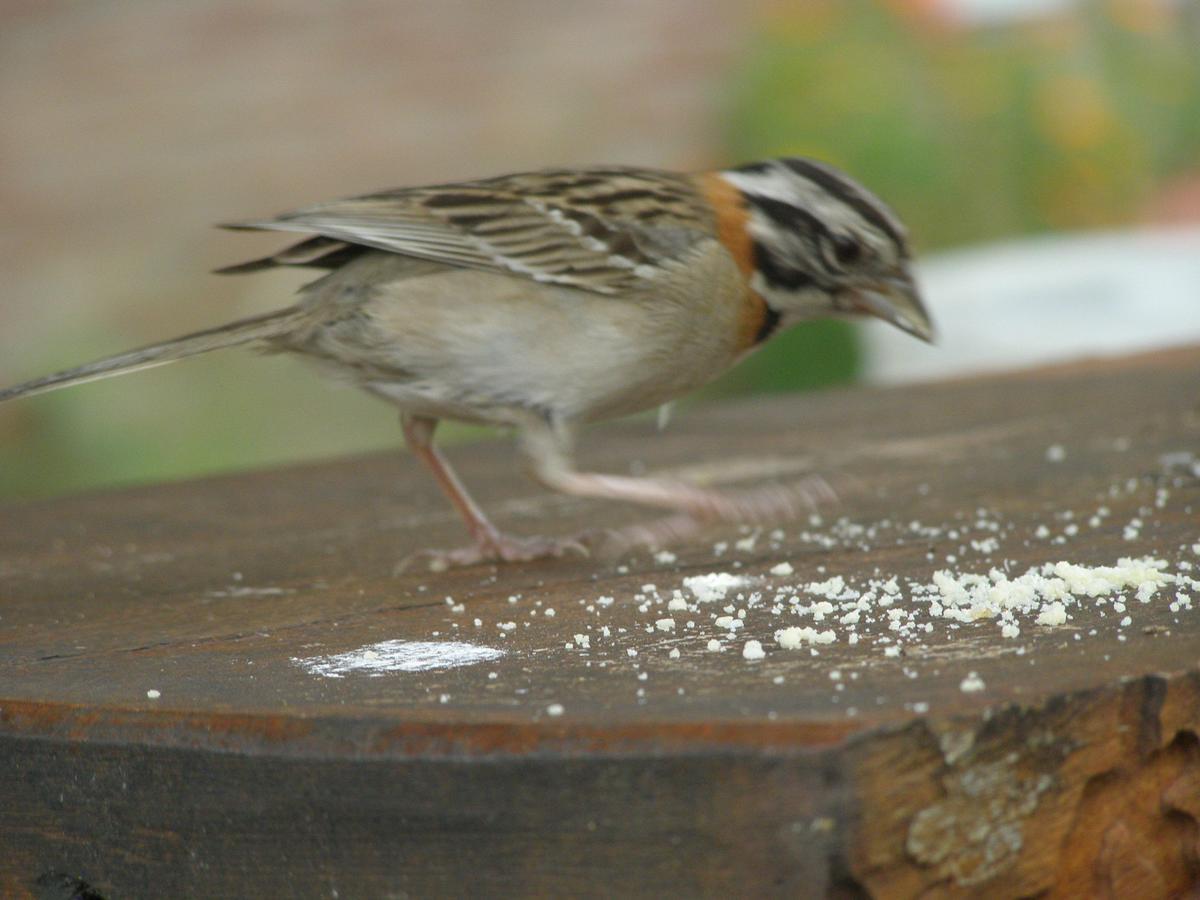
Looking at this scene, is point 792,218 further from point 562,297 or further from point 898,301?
point 562,297

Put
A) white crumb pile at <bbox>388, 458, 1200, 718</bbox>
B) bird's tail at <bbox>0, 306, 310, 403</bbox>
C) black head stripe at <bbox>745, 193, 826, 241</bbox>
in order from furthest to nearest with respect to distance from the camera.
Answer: black head stripe at <bbox>745, 193, 826, 241</bbox>
bird's tail at <bbox>0, 306, 310, 403</bbox>
white crumb pile at <bbox>388, 458, 1200, 718</bbox>

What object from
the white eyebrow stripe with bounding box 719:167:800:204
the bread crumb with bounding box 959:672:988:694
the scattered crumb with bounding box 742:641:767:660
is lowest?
the scattered crumb with bounding box 742:641:767:660

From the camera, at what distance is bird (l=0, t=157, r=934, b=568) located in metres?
3.58

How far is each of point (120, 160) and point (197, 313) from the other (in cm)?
88

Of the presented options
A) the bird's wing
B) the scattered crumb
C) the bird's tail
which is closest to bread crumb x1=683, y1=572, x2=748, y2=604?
the scattered crumb

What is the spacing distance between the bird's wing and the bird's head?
0.49ft

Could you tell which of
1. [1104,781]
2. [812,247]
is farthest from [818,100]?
[1104,781]

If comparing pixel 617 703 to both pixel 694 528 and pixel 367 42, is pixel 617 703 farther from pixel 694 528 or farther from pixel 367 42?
pixel 367 42

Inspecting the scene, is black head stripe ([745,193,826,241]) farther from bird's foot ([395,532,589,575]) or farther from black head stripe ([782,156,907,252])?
bird's foot ([395,532,589,575])

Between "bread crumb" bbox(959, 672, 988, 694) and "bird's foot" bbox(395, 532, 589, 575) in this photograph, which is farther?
"bird's foot" bbox(395, 532, 589, 575)

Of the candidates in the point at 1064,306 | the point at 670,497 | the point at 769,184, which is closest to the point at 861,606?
the point at 670,497

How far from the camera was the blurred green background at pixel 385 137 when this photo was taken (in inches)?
348

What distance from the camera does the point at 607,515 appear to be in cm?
395

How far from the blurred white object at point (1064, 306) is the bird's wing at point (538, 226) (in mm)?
4077
